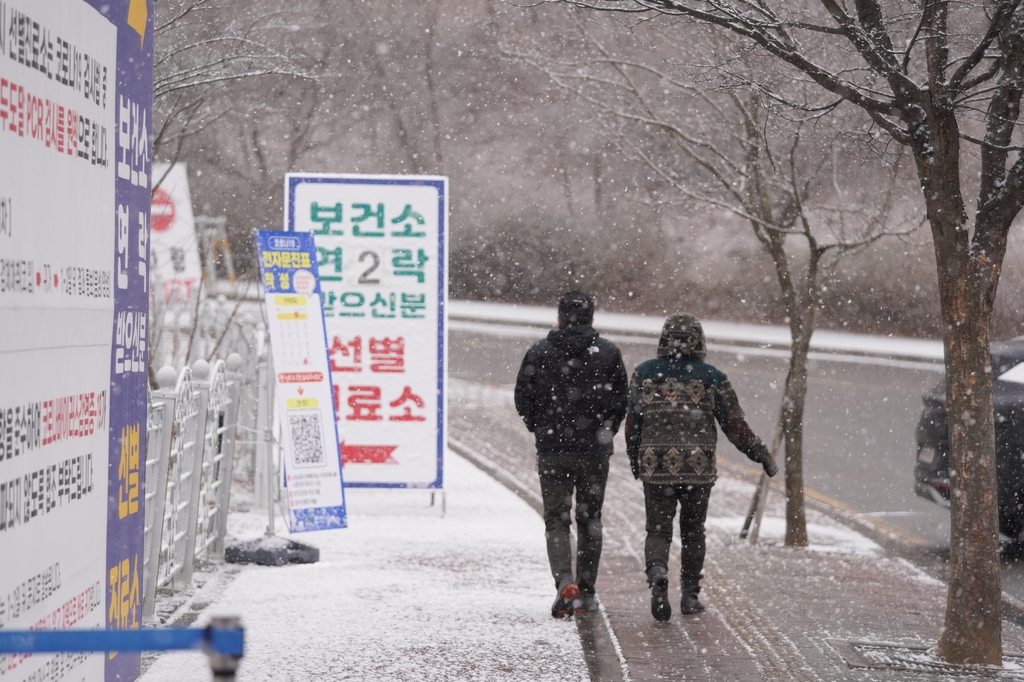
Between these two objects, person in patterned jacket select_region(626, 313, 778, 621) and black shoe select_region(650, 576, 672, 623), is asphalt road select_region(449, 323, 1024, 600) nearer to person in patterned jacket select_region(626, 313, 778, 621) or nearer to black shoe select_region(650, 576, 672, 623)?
person in patterned jacket select_region(626, 313, 778, 621)

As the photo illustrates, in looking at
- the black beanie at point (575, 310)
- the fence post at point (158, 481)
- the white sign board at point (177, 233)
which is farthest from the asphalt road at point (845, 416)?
the fence post at point (158, 481)

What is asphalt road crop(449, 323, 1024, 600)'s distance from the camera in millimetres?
11406

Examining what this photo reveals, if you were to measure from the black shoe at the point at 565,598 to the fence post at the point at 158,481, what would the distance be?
7.19ft

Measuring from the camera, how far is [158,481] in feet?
21.0

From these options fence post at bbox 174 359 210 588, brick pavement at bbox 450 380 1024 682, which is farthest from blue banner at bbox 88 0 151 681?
fence post at bbox 174 359 210 588

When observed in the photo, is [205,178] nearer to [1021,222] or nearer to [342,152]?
[342,152]

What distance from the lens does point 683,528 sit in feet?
22.8

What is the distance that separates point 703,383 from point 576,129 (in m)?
22.1

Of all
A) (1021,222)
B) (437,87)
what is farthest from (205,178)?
(1021,222)

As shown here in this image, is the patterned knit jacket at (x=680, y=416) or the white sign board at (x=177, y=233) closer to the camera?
the patterned knit jacket at (x=680, y=416)

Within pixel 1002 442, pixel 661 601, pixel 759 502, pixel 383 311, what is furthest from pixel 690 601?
pixel 383 311

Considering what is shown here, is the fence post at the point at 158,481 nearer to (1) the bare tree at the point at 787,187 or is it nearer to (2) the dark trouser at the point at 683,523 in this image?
(2) the dark trouser at the point at 683,523

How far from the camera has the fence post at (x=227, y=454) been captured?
Answer: 8039mm

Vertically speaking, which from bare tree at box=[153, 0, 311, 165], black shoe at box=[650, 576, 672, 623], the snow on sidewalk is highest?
bare tree at box=[153, 0, 311, 165]
